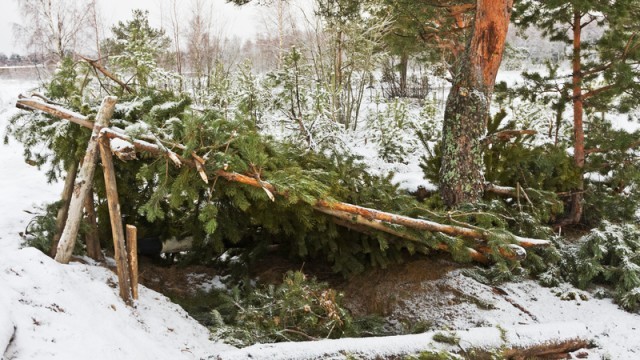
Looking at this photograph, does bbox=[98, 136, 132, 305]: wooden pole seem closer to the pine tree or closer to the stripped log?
the stripped log

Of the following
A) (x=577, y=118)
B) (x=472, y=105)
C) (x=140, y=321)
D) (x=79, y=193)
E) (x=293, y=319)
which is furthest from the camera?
(x=577, y=118)

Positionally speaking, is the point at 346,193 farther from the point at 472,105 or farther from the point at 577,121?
the point at 577,121

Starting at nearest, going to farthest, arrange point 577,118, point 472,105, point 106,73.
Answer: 1. point 106,73
2. point 472,105
3. point 577,118

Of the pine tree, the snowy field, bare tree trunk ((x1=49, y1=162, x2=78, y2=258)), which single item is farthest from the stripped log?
the pine tree

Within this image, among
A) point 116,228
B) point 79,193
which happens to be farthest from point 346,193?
point 79,193

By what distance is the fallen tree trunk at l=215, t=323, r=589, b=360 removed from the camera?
2.77 meters

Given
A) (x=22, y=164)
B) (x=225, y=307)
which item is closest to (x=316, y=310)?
(x=225, y=307)

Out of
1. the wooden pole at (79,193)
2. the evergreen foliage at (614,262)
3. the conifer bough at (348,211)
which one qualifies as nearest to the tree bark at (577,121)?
the evergreen foliage at (614,262)

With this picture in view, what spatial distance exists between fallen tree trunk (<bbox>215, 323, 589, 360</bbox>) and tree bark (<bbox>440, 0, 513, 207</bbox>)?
2188mm

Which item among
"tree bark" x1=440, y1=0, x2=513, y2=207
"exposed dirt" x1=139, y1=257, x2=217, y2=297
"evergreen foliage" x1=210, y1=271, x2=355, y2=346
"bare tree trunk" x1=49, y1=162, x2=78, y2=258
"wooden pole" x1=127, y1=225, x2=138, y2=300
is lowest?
"exposed dirt" x1=139, y1=257, x2=217, y2=297

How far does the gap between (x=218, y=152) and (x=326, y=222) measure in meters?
1.56

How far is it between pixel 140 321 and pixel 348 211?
2.05 metres

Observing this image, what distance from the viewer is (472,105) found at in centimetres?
525

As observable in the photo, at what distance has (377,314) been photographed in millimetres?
4406
